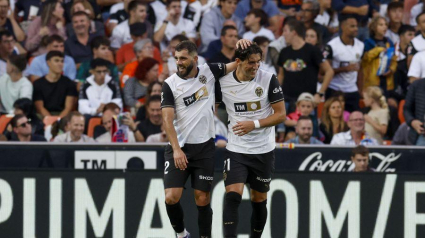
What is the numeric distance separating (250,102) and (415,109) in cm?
473

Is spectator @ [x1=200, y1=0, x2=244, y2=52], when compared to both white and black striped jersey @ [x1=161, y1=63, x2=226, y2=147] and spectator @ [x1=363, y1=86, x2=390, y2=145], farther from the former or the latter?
white and black striped jersey @ [x1=161, y1=63, x2=226, y2=147]

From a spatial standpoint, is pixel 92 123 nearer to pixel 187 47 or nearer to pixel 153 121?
pixel 153 121

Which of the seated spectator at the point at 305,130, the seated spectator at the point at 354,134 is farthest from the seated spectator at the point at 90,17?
the seated spectator at the point at 354,134

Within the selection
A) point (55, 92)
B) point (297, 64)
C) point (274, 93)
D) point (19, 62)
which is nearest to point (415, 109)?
point (297, 64)

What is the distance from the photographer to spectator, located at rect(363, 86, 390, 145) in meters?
15.2

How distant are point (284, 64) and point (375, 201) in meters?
4.76

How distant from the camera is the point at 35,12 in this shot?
57.3 ft

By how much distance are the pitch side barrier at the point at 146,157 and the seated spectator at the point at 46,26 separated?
176 inches

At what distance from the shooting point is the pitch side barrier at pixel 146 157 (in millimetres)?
12727

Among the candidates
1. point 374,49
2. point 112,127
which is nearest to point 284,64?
point 374,49

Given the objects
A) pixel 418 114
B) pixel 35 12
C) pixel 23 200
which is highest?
pixel 35 12

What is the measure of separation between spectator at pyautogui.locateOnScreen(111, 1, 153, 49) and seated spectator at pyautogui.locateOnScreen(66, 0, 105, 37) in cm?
26

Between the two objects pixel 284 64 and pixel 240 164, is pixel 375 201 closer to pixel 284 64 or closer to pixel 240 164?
pixel 240 164

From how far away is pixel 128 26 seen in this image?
677 inches
